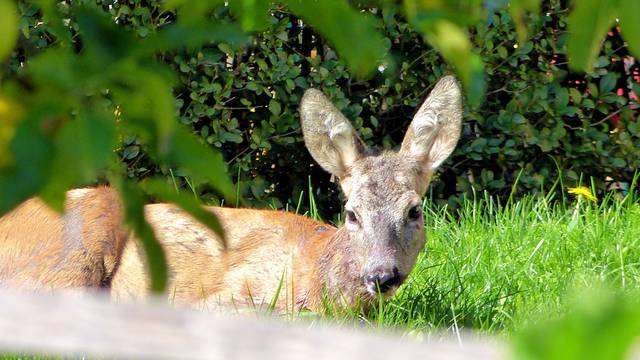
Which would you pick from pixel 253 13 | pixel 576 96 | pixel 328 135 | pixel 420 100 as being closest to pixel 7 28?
pixel 253 13

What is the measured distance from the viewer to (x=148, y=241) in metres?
1.48

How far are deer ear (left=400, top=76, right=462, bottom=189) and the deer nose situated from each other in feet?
3.35

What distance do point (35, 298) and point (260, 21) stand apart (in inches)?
26.8

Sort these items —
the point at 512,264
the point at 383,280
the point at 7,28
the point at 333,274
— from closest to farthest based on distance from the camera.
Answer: the point at 7,28 < the point at 383,280 < the point at 333,274 < the point at 512,264

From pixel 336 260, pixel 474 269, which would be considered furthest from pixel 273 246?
pixel 474 269

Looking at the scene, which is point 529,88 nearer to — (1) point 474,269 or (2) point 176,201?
(1) point 474,269

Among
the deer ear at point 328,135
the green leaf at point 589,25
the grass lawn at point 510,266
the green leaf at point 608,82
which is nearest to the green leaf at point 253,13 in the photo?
the green leaf at point 589,25

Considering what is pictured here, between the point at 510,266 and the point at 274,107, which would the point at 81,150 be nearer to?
the point at 510,266

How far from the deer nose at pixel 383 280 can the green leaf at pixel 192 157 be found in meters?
3.78

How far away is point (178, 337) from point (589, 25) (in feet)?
2.01

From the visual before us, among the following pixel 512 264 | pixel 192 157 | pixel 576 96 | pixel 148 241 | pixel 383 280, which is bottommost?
pixel 512 264

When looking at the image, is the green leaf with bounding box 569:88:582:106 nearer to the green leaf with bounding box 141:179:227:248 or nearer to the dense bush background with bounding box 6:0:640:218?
the dense bush background with bounding box 6:0:640:218

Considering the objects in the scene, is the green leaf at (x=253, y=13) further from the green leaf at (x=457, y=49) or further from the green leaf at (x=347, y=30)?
the green leaf at (x=457, y=49)

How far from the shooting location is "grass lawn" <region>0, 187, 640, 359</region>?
5.06 metres
